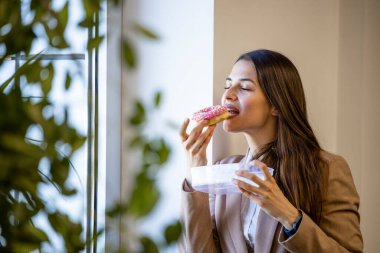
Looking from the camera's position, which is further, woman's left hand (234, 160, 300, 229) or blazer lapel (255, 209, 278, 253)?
blazer lapel (255, 209, 278, 253)

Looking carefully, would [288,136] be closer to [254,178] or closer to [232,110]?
[232,110]

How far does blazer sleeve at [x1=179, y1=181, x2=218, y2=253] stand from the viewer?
79.1 inches

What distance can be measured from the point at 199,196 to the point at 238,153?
0.34m

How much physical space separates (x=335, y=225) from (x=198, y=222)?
1.59 ft

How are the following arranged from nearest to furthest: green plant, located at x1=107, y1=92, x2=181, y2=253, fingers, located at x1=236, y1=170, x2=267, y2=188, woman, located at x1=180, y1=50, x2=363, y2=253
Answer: green plant, located at x1=107, y1=92, x2=181, y2=253, fingers, located at x1=236, y1=170, x2=267, y2=188, woman, located at x1=180, y1=50, x2=363, y2=253

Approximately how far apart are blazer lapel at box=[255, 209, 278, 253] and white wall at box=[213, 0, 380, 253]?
420mm

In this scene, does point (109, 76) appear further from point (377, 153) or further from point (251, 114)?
point (377, 153)

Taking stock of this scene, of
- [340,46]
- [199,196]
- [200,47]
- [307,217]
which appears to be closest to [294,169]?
[307,217]

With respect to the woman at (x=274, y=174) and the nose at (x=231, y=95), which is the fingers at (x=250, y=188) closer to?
the woman at (x=274, y=174)

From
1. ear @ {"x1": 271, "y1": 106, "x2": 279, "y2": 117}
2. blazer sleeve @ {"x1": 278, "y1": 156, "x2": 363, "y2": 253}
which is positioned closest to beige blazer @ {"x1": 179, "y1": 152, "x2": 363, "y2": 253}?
blazer sleeve @ {"x1": 278, "y1": 156, "x2": 363, "y2": 253}

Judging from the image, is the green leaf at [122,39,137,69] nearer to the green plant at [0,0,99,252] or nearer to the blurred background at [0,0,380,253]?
the green plant at [0,0,99,252]

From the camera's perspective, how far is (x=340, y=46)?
252 cm

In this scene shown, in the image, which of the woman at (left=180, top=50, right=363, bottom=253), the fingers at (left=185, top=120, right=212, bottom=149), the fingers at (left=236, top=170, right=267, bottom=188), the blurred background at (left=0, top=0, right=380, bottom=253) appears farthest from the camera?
the blurred background at (left=0, top=0, right=380, bottom=253)

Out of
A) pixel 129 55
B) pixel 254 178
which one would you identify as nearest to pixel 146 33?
pixel 129 55
